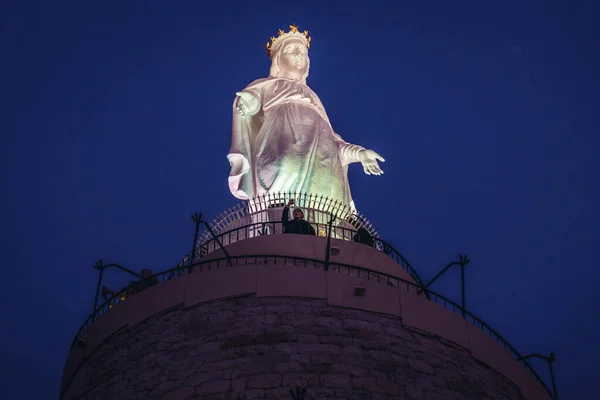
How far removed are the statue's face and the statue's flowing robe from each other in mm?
1133

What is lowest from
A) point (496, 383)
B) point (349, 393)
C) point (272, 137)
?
point (349, 393)

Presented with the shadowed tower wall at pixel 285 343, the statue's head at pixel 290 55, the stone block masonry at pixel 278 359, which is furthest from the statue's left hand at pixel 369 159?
the stone block masonry at pixel 278 359

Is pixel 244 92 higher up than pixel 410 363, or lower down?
higher up

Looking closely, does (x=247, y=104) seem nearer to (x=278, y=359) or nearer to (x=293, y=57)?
(x=293, y=57)

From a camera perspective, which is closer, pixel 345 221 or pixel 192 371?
pixel 192 371

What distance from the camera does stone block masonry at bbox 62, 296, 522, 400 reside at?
13477 millimetres

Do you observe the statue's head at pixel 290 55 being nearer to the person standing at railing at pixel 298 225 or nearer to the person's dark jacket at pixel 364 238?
the person standing at railing at pixel 298 225

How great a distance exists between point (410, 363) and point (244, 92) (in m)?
9.71

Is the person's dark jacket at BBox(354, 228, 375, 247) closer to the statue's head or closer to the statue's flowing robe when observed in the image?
the statue's flowing robe

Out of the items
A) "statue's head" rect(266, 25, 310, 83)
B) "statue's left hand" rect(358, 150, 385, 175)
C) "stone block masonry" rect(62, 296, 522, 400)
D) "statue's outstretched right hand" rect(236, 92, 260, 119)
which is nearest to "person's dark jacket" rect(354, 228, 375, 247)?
Result: "stone block masonry" rect(62, 296, 522, 400)

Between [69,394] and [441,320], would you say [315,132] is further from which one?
[69,394]

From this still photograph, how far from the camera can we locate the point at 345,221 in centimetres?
1944

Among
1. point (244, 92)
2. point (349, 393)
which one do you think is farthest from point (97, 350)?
point (244, 92)

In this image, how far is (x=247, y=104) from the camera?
2206cm
